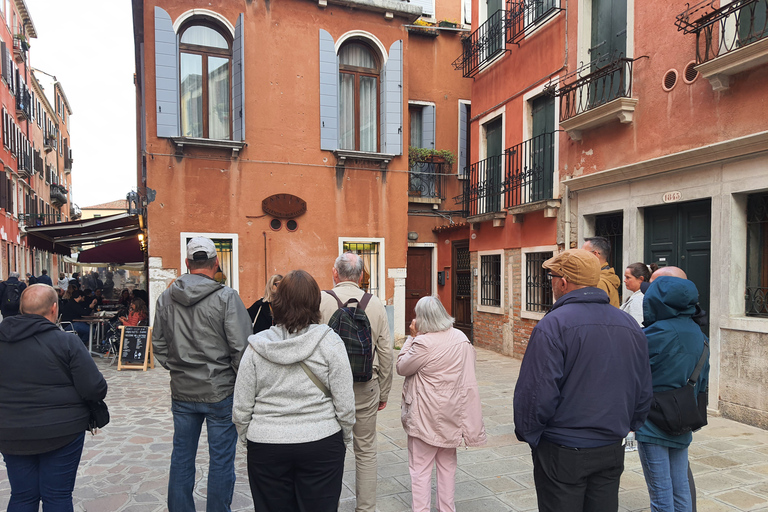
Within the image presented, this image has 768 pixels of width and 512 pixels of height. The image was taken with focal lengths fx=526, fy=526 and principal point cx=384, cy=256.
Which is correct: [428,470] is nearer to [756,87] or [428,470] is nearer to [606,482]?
[606,482]

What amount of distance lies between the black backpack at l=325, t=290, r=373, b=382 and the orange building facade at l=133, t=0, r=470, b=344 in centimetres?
734

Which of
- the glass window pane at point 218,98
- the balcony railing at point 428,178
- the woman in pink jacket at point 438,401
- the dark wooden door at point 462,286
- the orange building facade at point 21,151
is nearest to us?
the woman in pink jacket at point 438,401

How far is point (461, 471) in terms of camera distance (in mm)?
4539

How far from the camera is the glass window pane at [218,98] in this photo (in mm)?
10305

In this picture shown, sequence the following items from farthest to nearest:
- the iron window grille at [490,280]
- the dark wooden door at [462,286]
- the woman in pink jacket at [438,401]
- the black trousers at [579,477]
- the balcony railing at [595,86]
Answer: the dark wooden door at [462,286] < the iron window grille at [490,280] < the balcony railing at [595,86] < the woman in pink jacket at [438,401] < the black trousers at [579,477]

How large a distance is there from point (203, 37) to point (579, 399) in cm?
1019

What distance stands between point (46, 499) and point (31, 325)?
97 cm

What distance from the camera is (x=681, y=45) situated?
21.9ft

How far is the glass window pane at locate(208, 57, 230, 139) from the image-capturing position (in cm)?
1030

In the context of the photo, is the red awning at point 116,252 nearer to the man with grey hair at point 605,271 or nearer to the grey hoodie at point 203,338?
the grey hoodie at point 203,338

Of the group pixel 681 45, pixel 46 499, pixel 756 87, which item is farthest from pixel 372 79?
pixel 46 499

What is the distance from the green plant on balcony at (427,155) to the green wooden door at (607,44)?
202 inches

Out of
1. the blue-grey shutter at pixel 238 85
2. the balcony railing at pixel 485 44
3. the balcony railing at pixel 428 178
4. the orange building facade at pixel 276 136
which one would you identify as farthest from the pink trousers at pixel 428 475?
the balcony railing at pixel 428 178

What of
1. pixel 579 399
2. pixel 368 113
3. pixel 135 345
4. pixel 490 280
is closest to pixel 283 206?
pixel 368 113
